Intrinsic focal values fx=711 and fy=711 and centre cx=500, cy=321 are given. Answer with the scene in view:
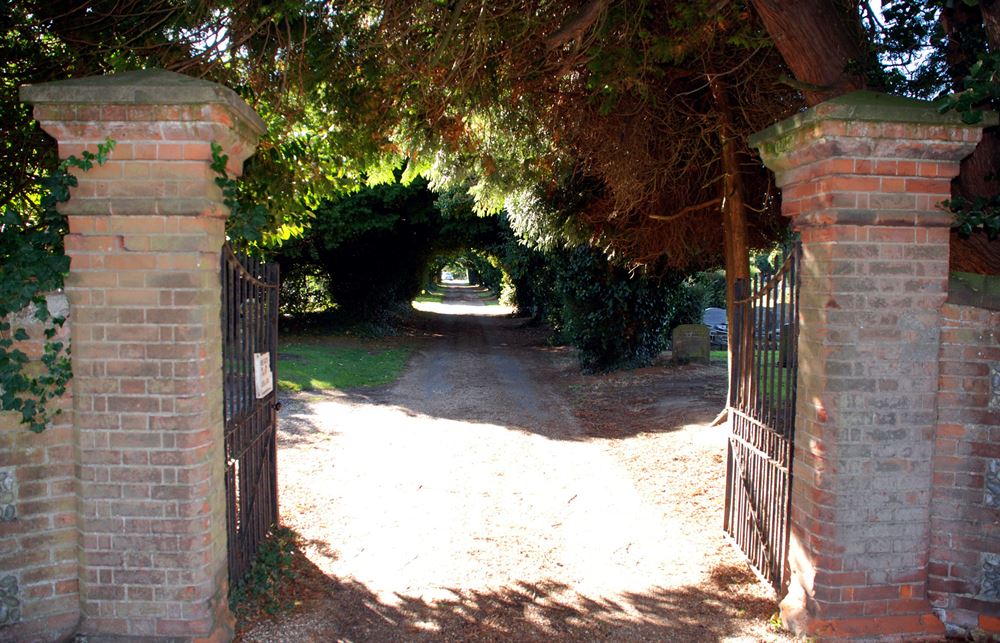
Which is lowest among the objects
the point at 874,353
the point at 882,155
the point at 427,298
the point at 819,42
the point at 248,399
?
the point at 427,298

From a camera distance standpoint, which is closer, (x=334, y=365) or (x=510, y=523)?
(x=510, y=523)

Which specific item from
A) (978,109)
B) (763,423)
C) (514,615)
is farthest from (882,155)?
(514,615)

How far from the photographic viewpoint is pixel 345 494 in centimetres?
700

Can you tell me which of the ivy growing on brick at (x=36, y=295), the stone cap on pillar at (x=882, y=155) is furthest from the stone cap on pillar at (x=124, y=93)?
→ the stone cap on pillar at (x=882, y=155)

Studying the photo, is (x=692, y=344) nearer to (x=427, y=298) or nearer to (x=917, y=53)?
(x=917, y=53)

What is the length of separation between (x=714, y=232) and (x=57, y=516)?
8778 millimetres

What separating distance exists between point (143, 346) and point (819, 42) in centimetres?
456

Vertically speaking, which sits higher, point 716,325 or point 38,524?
point 38,524

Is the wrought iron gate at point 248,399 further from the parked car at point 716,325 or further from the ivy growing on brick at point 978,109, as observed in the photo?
the parked car at point 716,325

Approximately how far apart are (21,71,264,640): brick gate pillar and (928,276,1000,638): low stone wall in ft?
13.0

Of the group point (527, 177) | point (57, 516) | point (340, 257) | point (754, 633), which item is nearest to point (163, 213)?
point (57, 516)

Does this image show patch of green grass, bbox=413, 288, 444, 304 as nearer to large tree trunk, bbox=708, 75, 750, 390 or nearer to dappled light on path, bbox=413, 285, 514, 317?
dappled light on path, bbox=413, 285, 514, 317

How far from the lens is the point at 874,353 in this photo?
12.5 feet

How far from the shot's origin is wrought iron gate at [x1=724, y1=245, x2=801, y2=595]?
4340mm
